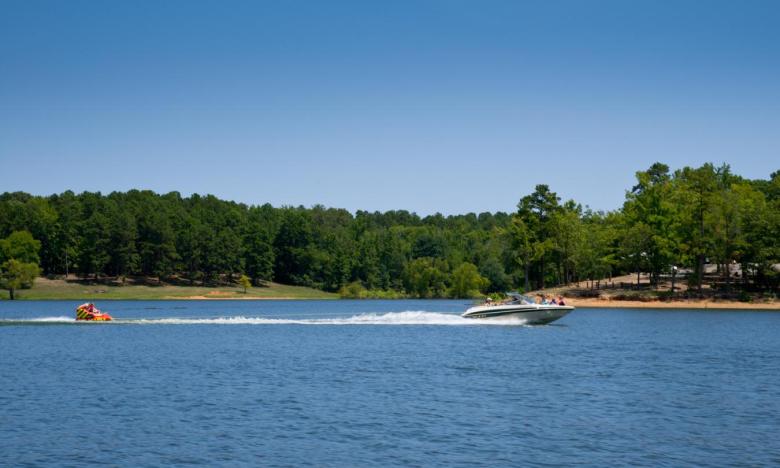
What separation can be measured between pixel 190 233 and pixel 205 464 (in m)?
169

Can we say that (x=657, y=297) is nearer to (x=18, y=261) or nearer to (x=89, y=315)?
(x=89, y=315)

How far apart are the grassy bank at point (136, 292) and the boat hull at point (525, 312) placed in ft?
349

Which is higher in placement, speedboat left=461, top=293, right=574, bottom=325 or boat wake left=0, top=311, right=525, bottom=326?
speedboat left=461, top=293, right=574, bottom=325

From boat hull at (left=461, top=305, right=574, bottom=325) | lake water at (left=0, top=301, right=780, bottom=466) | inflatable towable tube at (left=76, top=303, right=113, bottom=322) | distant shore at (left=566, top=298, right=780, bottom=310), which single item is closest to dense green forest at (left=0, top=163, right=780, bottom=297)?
distant shore at (left=566, top=298, right=780, bottom=310)

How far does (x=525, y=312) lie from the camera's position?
72.4 metres

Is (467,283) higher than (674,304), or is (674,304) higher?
(467,283)

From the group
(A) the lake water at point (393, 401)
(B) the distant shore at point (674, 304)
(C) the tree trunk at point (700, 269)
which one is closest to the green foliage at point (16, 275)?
(A) the lake water at point (393, 401)

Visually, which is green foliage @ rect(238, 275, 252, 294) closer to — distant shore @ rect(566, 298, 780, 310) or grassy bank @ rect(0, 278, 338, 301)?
grassy bank @ rect(0, 278, 338, 301)

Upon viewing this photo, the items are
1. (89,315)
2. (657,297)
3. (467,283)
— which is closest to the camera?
(89,315)

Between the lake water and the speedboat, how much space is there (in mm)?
8284

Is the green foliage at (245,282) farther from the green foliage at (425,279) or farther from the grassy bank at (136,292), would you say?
the green foliage at (425,279)

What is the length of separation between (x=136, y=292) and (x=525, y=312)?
390 ft

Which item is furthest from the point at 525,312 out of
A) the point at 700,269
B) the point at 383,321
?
the point at 700,269

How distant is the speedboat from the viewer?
237 feet
